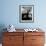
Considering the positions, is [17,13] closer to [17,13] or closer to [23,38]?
[17,13]

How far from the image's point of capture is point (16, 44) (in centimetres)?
366

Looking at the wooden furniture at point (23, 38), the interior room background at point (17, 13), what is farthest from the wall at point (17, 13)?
the wooden furniture at point (23, 38)

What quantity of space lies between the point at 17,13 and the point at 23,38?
0.92 meters

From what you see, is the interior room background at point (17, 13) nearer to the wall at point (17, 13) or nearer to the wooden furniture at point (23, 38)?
the wall at point (17, 13)

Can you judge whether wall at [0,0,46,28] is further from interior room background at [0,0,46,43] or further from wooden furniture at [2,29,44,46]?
wooden furniture at [2,29,44,46]

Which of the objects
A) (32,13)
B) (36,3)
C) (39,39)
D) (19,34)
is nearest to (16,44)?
(19,34)

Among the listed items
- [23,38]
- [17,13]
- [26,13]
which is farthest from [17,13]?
[23,38]

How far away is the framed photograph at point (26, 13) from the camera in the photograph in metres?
4.11

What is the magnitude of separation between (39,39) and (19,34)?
1.95 ft

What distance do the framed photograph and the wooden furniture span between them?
65cm

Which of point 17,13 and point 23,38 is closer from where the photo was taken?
point 23,38

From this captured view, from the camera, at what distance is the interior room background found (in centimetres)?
411

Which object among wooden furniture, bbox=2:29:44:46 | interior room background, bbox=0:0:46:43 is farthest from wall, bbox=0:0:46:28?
wooden furniture, bbox=2:29:44:46

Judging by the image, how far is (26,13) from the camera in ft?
13.6
